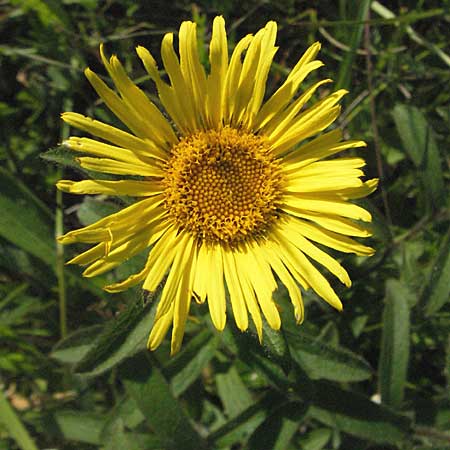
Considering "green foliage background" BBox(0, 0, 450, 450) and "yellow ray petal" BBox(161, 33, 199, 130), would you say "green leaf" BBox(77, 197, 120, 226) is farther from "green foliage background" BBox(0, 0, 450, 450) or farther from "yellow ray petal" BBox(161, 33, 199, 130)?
"yellow ray petal" BBox(161, 33, 199, 130)

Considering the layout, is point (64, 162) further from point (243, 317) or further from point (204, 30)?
point (204, 30)

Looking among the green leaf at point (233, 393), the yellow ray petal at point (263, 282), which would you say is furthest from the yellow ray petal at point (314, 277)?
the green leaf at point (233, 393)

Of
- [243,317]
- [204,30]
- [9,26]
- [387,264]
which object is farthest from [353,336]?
[9,26]

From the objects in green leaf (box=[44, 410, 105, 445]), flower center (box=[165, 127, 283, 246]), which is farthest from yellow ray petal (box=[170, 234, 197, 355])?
green leaf (box=[44, 410, 105, 445])

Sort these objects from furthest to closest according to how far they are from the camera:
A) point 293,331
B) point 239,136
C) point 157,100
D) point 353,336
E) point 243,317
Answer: point 353,336 < point 293,331 < point 239,136 < point 157,100 < point 243,317

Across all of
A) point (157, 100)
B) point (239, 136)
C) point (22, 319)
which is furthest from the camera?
point (22, 319)

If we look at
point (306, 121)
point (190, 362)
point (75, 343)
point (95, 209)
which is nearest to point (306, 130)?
point (306, 121)
